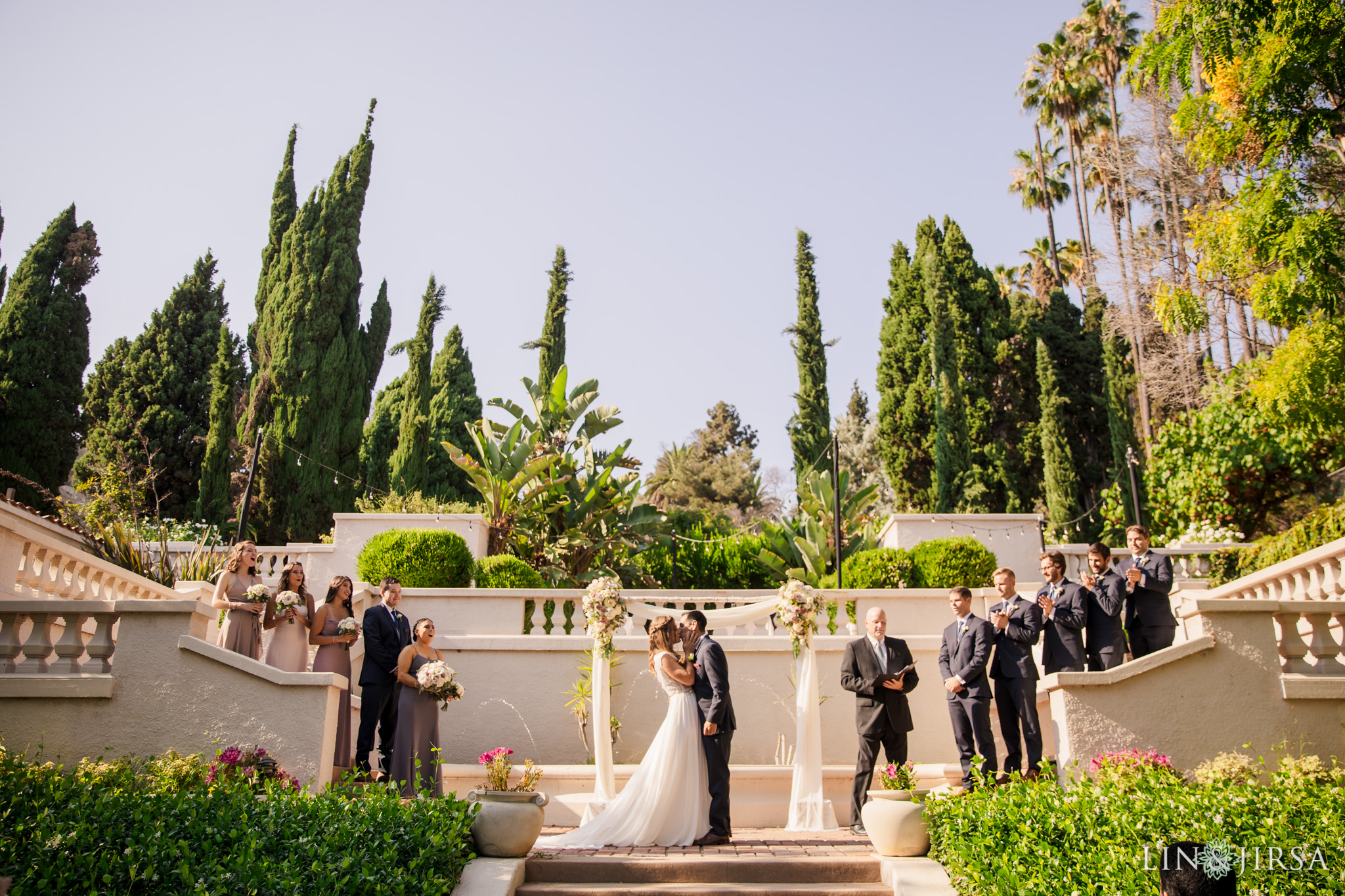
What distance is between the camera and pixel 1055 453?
2453cm

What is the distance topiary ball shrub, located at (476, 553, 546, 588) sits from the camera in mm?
11289

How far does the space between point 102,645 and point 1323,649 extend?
30.0 ft

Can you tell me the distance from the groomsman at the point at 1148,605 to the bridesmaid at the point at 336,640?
21.7 feet

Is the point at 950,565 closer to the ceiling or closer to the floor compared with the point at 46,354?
closer to the floor

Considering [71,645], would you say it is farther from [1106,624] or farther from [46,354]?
[46,354]

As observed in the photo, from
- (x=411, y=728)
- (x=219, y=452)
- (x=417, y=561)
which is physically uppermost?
(x=219, y=452)

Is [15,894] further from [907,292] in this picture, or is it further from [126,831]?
[907,292]

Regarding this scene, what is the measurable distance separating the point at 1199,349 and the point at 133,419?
93.9 ft

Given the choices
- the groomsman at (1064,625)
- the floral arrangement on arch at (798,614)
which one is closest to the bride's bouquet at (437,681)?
the floral arrangement on arch at (798,614)

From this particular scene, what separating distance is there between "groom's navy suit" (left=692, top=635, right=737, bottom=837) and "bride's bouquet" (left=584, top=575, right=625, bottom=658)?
1364mm

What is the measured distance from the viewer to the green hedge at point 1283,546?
1021 centimetres

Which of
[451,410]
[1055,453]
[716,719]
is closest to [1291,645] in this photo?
[716,719]

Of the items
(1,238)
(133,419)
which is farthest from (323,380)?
(1,238)

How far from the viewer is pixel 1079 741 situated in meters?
6.56
